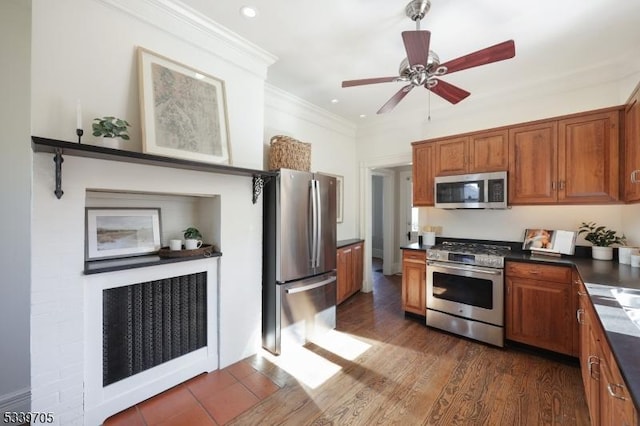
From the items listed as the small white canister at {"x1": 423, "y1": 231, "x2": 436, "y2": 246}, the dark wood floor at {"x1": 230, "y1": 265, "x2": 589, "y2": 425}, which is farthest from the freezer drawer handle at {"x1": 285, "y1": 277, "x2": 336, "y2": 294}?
the small white canister at {"x1": 423, "y1": 231, "x2": 436, "y2": 246}

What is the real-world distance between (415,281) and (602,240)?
1.84m

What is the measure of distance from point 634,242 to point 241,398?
376 centimetres

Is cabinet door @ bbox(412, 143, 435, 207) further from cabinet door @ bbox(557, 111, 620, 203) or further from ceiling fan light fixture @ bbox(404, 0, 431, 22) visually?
ceiling fan light fixture @ bbox(404, 0, 431, 22)

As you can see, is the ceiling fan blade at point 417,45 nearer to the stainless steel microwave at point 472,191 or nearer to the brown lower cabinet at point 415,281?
the stainless steel microwave at point 472,191

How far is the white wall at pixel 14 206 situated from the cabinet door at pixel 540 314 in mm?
4068

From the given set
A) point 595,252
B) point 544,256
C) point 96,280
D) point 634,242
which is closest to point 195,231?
point 96,280

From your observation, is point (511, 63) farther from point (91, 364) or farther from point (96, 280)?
point (91, 364)

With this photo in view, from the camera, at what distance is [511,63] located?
2.69m

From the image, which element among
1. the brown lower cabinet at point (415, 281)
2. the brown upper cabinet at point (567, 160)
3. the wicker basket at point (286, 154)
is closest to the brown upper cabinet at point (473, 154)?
the brown upper cabinet at point (567, 160)

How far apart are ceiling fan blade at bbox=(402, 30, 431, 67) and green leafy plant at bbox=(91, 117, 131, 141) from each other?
6.03 feet

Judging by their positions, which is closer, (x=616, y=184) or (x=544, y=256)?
(x=616, y=184)

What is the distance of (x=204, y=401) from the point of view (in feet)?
6.44

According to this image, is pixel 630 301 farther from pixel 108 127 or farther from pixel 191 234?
pixel 108 127

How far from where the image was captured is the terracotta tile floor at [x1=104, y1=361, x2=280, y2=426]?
179cm
